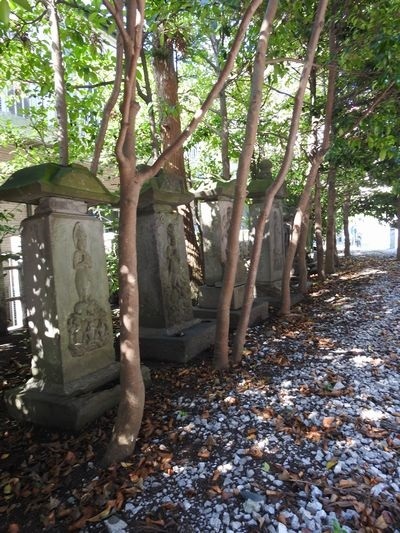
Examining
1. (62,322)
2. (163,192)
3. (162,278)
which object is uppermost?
(163,192)

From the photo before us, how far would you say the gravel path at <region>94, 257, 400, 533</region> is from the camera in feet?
7.40

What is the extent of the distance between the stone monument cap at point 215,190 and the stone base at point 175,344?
2.35 metres

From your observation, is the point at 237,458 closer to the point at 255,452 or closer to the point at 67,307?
the point at 255,452

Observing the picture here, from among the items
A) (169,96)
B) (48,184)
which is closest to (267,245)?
(169,96)

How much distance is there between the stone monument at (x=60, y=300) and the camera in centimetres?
346

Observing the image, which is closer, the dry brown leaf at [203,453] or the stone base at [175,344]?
the dry brown leaf at [203,453]

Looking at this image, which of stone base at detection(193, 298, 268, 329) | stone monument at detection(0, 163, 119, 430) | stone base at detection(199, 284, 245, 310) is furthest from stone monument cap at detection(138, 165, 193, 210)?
stone base at detection(193, 298, 268, 329)

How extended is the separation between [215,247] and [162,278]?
1627mm

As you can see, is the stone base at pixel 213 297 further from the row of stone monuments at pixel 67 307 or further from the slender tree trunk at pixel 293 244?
the row of stone monuments at pixel 67 307

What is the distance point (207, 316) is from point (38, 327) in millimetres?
3101

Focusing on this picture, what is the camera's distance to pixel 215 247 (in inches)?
257

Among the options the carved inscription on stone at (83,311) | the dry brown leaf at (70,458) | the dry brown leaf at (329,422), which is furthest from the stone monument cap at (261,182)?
the dry brown leaf at (70,458)

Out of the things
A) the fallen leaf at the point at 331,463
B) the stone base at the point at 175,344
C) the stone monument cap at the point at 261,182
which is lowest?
the fallen leaf at the point at 331,463

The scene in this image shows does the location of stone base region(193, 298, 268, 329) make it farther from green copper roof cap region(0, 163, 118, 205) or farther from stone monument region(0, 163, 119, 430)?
green copper roof cap region(0, 163, 118, 205)
